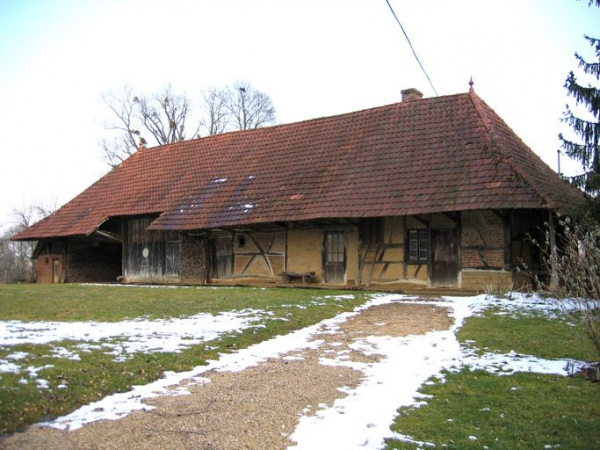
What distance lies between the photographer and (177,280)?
2014cm

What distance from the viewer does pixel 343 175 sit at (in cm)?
1712

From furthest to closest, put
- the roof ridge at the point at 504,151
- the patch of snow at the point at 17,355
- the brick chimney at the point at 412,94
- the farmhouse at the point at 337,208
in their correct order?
the brick chimney at the point at 412,94
the farmhouse at the point at 337,208
the roof ridge at the point at 504,151
the patch of snow at the point at 17,355

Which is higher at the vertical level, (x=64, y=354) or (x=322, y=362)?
(x=64, y=354)

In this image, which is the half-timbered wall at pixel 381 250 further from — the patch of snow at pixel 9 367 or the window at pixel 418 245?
the patch of snow at pixel 9 367

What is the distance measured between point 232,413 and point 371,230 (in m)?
11.6

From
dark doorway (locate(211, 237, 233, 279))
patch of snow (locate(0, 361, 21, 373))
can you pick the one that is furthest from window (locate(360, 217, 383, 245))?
patch of snow (locate(0, 361, 21, 373))

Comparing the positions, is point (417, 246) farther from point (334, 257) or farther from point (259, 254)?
point (259, 254)

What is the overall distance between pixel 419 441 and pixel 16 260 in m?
55.9

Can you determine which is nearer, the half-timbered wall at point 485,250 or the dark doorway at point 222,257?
the half-timbered wall at point 485,250

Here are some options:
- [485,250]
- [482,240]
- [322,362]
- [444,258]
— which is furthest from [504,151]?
[322,362]

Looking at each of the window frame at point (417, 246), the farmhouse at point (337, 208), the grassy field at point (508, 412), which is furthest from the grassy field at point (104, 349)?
the grassy field at point (508, 412)

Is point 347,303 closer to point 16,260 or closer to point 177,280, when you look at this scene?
point 177,280

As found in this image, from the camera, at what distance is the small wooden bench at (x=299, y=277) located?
16750mm

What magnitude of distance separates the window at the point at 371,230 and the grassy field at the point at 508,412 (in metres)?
8.82
